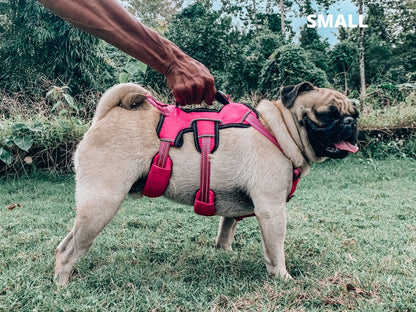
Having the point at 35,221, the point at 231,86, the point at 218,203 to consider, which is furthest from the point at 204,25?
the point at 218,203

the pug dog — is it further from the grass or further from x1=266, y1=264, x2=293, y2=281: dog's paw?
the grass

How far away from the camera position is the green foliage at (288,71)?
1019 cm

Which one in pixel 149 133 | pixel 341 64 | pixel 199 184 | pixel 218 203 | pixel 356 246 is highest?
pixel 341 64

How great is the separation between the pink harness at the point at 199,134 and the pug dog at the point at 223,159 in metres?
0.04

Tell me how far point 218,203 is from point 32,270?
1.49 meters

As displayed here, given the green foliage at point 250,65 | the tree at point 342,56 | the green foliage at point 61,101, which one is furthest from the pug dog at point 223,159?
the tree at point 342,56

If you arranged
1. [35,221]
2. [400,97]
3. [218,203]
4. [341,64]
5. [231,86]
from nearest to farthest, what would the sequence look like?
1. [218,203]
2. [35,221]
3. [400,97]
4. [231,86]
5. [341,64]

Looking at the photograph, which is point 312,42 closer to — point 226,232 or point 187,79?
point 226,232

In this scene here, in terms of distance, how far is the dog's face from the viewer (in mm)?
2520

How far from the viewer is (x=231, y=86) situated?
50.0ft

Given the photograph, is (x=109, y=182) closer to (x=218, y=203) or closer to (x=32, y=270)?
(x=218, y=203)

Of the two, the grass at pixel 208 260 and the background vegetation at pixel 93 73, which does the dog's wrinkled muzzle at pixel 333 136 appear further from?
the background vegetation at pixel 93 73

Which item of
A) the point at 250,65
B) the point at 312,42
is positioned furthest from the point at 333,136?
the point at 312,42

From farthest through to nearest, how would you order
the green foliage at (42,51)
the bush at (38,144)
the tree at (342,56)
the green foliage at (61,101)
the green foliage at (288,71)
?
the tree at (342,56) → the green foliage at (42,51) → the green foliage at (288,71) → the green foliage at (61,101) → the bush at (38,144)
